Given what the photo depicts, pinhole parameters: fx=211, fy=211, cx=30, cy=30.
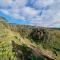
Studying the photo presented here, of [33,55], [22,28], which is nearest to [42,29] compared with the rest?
[22,28]

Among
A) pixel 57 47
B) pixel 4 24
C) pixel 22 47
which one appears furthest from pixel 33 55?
pixel 57 47

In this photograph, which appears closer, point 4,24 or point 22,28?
point 4,24

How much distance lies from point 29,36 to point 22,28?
0.90 m

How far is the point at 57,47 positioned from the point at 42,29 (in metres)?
2.21

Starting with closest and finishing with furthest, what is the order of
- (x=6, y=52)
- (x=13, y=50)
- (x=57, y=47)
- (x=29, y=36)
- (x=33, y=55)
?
(x=6, y=52) → (x=13, y=50) → (x=33, y=55) → (x=29, y=36) → (x=57, y=47)

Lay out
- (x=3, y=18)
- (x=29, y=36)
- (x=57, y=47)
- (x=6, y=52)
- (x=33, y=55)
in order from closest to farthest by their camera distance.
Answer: (x=6, y=52) < (x=33, y=55) < (x=3, y=18) < (x=29, y=36) < (x=57, y=47)

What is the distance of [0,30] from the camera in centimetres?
1125

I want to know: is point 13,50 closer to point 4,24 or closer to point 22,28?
point 4,24

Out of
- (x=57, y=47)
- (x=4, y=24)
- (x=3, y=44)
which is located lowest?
(x=57, y=47)

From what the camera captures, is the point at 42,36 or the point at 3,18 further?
the point at 42,36

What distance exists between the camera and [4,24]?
12953 mm

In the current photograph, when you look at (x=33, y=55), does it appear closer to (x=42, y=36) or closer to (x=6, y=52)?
(x=6, y=52)

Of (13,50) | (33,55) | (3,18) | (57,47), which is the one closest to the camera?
(13,50)

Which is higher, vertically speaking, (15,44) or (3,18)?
(3,18)
